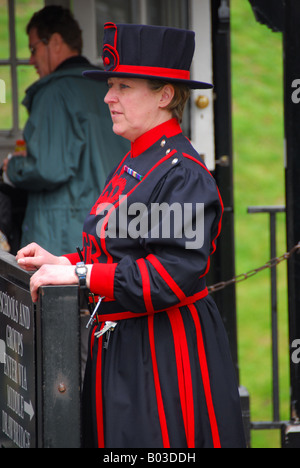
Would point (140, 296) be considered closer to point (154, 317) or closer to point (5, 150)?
point (154, 317)

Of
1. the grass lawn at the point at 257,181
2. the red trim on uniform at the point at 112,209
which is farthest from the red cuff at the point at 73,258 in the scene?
the grass lawn at the point at 257,181

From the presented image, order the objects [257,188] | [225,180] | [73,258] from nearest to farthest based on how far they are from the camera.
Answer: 1. [73,258]
2. [225,180]
3. [257,188]

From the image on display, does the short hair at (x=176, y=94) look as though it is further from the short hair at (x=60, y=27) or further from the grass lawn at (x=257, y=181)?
the grass lawn at (x=257, y=181)

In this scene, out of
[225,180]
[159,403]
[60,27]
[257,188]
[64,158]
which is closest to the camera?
[159,403]

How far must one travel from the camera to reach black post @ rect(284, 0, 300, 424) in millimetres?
3658

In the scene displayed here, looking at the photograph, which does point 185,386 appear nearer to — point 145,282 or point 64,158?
point 145,282

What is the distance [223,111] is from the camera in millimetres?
4766

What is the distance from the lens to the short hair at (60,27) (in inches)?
175

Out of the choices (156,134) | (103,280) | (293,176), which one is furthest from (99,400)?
(293,176)

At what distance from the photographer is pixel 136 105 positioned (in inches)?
102

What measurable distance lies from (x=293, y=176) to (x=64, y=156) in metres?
1.12

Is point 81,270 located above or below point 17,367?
above

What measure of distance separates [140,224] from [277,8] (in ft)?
6.79

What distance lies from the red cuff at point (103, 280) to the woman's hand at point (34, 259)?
0.24 metres
